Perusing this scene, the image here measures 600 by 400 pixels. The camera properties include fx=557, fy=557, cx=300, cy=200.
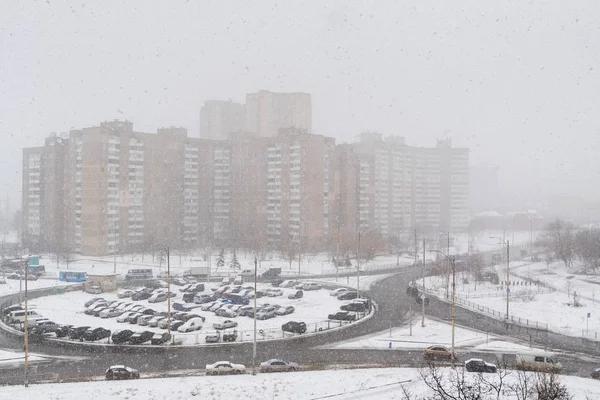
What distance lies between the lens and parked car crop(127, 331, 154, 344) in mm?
30281

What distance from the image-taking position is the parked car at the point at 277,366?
80.7ft

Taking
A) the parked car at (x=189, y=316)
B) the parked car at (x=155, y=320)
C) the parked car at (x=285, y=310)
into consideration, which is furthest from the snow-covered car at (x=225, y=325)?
the parked car at (x=285, y=310)

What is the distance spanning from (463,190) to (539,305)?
316 feet

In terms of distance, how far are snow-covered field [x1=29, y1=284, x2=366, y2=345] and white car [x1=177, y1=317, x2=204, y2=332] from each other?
312 millimetres

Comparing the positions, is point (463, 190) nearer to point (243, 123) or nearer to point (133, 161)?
point (243, 123)

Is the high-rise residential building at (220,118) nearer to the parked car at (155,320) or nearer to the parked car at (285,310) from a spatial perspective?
the parked car at (285,310)

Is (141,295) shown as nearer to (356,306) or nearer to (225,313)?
(225,313)

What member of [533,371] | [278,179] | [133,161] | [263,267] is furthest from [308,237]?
[533,371]

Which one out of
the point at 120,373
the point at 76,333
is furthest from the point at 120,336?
the point at 120,373

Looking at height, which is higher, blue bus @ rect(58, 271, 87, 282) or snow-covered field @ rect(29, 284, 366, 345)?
blue bus @ rect(58, 271, 87, 282)

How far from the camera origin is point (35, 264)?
6256cm

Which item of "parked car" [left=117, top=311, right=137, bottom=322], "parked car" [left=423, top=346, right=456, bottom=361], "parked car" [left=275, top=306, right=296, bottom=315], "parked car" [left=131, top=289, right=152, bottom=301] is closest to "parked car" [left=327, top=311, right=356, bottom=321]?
"parked car" [left=275, top=306, right=296, bottom=315]

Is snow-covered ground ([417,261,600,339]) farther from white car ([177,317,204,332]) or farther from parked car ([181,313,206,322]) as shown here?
white car ([177,317,204,332])

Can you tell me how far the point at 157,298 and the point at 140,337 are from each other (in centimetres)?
1229
